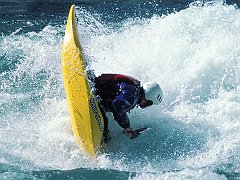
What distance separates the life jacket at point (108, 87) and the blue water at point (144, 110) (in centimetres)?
49

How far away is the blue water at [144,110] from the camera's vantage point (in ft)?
22.0

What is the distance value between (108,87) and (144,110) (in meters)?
1.04

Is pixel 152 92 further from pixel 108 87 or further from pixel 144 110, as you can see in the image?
pixel 144 110

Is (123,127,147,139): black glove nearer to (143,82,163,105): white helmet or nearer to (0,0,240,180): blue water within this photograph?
(0,0,240,180): blue water

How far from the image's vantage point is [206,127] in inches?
301

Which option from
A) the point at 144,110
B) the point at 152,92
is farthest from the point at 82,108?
the point at 144,110

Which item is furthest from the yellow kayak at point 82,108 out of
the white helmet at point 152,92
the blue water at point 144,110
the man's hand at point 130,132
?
the white helmet at point 152,92

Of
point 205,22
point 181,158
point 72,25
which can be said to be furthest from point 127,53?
point 181,158

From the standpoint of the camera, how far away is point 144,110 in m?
8.06

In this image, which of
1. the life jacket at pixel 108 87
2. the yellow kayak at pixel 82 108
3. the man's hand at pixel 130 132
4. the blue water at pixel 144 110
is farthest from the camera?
the life jacket at pixel 108 87

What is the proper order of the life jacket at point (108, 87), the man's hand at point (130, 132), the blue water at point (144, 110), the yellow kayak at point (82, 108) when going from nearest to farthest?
1. the blue water at point (144, 110)
2. the yellow kayak at point (82, 108)
3. the man's hand at point (130, 132)
4. the life jacket at point (108, 87)

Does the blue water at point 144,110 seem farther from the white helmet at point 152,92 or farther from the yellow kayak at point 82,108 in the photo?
the white helmet at point 152,92

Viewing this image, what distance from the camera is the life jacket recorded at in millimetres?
7223

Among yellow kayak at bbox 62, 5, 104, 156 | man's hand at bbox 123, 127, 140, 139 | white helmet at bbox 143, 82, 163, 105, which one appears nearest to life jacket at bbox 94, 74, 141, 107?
white helmet at bbox 143, 82, 163, 105
